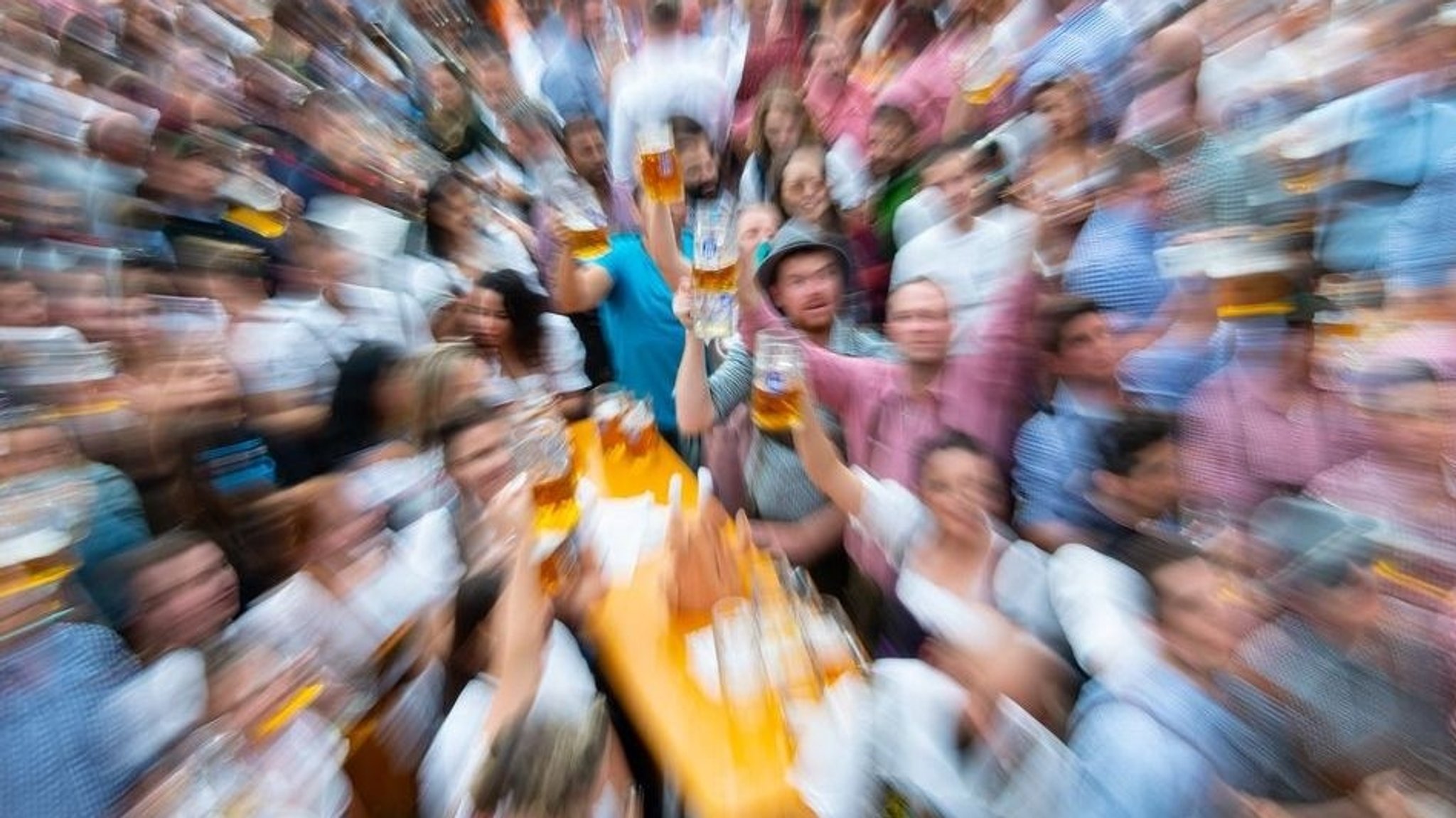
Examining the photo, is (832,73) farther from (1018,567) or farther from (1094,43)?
(1018,567)

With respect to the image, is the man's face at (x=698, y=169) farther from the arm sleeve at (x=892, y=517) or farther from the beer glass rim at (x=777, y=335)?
the arm sleeve at (x=892, y=517)

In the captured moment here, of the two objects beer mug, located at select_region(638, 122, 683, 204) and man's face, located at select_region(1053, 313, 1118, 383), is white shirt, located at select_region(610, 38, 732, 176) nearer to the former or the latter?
beer mug, located at select_region(638, 122, 683, 204)

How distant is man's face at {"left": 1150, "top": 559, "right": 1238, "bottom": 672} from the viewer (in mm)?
1406

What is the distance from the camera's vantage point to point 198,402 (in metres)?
2.36

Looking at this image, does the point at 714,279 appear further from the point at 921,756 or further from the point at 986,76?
the point at 986,76

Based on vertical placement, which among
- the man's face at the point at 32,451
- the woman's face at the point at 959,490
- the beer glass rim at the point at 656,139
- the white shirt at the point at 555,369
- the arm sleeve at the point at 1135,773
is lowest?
the arm sleeve at the point at 1135,773

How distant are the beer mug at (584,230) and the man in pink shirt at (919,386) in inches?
27.0

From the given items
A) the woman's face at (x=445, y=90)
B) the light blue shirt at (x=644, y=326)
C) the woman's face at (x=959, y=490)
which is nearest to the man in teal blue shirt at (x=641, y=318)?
the light blue shirt at (x=644, y=326)

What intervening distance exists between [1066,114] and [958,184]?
0.36 m

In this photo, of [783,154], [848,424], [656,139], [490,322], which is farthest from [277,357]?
[783,154]

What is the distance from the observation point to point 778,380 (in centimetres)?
195

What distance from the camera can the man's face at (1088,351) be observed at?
2.08 meters

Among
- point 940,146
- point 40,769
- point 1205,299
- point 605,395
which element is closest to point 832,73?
point 940,146

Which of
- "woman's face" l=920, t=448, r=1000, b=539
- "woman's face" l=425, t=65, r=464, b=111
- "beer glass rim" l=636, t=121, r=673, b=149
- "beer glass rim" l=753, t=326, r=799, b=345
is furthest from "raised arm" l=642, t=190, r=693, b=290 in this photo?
"woman's face" l=425, t=65, r=464, b=111
